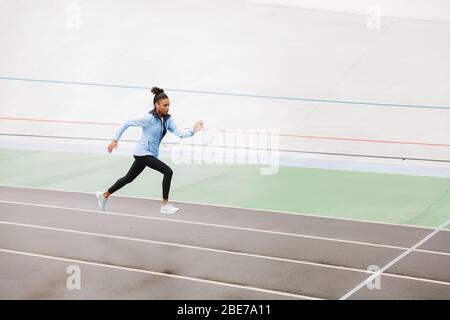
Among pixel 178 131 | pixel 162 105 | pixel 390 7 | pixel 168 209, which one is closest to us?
pixel 162 105

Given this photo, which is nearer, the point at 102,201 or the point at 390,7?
the point at 102,201

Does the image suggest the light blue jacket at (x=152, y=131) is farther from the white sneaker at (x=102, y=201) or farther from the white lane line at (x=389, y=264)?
the white lane line at (x=389, y=264)

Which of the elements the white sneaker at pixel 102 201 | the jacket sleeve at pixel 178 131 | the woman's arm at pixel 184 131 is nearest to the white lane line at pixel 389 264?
the woman's arm at pixel 184 131

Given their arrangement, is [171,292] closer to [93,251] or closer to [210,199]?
[93,251]

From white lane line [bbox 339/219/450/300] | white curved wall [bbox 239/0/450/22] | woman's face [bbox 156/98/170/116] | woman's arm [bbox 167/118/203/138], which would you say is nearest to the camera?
white lane line [bbox 339/219/450/300]

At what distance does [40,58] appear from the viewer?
21.3 meters

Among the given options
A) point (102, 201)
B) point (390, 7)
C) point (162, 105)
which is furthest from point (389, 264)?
point (390, 7)

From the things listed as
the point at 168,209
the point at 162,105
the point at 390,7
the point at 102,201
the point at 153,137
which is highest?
the point at 390,7

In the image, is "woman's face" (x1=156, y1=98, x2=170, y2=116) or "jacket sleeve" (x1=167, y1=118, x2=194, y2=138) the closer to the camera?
"woman's face" (x1=156, y1=98, x2=170, y2=116)

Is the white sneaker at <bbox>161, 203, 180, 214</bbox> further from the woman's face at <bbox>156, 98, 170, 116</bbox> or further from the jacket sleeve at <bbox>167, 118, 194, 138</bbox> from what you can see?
the woman's face at <bbox>156, 98, 170, 116</bbox>

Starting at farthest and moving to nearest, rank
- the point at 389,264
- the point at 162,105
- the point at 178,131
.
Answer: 1. the point at 178,131
2. the point at 162,105
3. the point at 389,264

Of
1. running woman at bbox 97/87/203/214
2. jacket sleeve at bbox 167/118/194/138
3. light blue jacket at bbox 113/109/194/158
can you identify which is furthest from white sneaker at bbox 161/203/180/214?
jacket sleeve at bbox 167/118/194/138

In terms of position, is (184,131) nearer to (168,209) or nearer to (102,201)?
(168,209)
